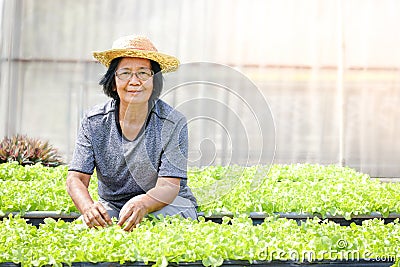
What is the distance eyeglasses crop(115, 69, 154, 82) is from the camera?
308 cm

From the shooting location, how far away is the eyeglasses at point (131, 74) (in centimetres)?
308

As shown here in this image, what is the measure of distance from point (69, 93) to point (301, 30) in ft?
11.7

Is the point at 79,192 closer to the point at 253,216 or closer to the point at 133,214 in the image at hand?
the point at 133,214

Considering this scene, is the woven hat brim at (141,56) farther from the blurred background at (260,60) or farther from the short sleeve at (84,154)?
the blurred background at (260,60)

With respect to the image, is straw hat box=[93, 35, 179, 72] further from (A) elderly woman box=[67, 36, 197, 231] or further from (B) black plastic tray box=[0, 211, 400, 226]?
(B) black plastic tray box=[0, 211, 400, 226]

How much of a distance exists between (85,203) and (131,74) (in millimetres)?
668

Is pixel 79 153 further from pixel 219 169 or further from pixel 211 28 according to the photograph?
pixel 211 28

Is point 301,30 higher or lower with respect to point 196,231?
higher

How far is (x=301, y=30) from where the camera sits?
9.55 metres

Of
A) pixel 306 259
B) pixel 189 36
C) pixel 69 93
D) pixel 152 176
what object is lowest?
pixel 306 259

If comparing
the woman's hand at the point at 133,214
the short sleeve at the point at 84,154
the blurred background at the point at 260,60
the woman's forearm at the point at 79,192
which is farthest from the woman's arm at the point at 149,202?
the blurred background at the point at 260,60

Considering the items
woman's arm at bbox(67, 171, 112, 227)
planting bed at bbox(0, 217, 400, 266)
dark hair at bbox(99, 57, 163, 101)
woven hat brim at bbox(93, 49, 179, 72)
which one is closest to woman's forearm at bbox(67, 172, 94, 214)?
woman's arm at bbox(67, 171, 112, 227)

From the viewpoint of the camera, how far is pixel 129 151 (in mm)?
3082

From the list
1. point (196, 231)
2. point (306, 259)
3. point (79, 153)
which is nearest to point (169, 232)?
point (196, 231)
